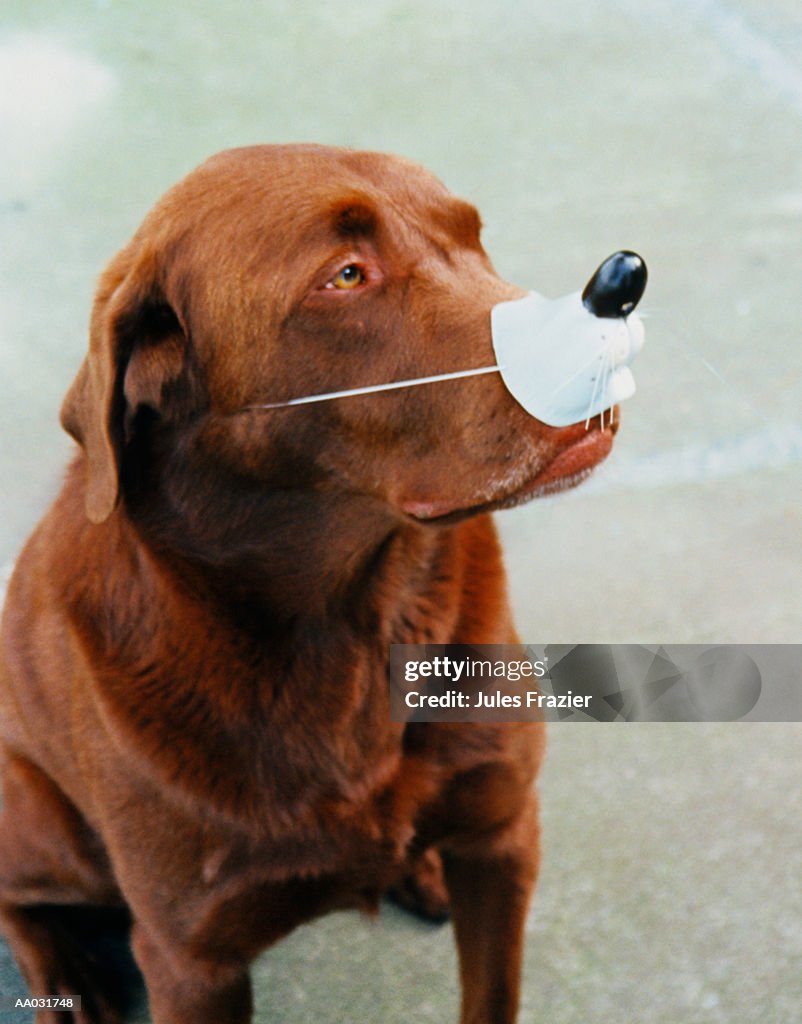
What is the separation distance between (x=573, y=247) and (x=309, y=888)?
244cm

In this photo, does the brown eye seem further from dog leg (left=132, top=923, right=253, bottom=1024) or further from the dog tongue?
dog leg (left=132, top=923, right=253, bottom=1024)

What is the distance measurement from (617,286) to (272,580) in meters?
0.65

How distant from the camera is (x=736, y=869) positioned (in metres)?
2.44

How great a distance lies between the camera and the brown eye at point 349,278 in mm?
1646

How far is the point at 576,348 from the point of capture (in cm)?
154

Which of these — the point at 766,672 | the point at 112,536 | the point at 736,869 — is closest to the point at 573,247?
the point at 766,672

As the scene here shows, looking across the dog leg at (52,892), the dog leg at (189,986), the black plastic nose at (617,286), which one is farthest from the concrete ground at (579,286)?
the black plastic nose at (617,286)

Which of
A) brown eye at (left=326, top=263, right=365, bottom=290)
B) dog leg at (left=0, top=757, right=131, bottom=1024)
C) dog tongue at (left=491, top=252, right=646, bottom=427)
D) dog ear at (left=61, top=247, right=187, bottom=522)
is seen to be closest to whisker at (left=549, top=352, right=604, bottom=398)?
dog tongue at (left=491, top=252, right=646, bottom=427)

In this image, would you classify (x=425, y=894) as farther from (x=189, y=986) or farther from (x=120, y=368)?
(x=120, y=368)

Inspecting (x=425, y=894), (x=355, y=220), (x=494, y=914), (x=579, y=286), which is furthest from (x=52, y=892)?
(x=579, y=286)

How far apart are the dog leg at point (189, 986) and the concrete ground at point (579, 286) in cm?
32

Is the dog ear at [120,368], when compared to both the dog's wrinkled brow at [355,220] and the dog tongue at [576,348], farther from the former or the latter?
the dog tongue at [576,348]

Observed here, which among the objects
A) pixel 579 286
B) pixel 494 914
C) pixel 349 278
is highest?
pixel 579 286

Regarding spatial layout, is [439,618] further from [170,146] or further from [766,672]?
[170,146]
